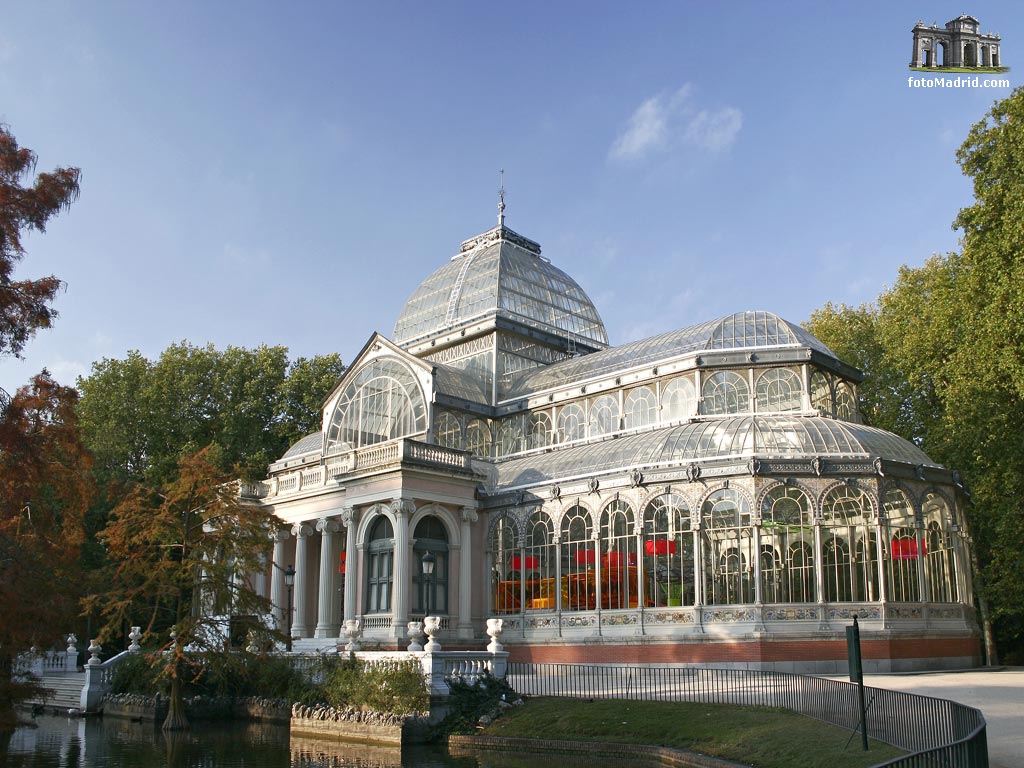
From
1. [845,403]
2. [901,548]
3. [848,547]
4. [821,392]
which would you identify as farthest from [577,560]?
[845,403]

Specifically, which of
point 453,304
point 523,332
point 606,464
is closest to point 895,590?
point 606,464

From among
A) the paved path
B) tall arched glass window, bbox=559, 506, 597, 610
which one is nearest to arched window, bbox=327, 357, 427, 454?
tall arched glass window, bbox=559, 506, 597, 610

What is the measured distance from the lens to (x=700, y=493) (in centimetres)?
3120

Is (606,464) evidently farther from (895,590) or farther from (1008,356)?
(1008,356)

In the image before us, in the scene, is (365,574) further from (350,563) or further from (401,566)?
(401,566)

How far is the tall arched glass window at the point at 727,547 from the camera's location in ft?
98.7

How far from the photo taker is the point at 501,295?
46.8m

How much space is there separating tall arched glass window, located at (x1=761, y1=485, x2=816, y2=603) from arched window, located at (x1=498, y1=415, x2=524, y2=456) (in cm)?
1444

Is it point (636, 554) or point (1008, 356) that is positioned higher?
point (1008, 356)

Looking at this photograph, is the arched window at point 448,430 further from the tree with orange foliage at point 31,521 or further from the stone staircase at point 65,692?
the tree with orange foliage at point 31,521

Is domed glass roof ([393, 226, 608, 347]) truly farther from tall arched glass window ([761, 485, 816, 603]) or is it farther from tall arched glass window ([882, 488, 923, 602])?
tall arched glass window ([882, 488, 923, 602])

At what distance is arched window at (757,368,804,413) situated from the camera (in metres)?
35.6

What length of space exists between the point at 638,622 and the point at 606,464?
5769mm

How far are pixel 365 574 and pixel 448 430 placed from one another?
7938 millimetres
